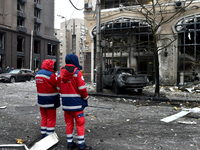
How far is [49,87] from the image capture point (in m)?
3.70

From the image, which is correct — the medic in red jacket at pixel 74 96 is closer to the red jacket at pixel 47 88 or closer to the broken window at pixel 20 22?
the red jacket at pixel 47 88

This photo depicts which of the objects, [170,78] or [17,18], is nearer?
[170,78]

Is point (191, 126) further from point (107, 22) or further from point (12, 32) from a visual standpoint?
point (12, 32)

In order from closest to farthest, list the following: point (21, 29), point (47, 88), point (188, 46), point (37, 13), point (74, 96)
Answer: point (74, 96) < point (47, 88) < point (188, 46) < point (21, 29) < point (37, 13)

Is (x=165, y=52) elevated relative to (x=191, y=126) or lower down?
elevated

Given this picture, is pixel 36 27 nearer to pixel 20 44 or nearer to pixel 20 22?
pixel 20 22

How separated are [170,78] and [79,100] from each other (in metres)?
14.5

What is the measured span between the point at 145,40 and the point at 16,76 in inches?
533

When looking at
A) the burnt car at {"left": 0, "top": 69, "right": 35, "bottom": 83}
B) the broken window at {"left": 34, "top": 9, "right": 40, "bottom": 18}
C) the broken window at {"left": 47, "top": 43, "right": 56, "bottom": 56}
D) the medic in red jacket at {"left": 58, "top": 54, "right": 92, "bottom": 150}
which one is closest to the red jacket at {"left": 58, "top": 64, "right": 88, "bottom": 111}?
the medic in red jacket at {"left": 58, "top": 54, "right": 92, "bottom": 150}

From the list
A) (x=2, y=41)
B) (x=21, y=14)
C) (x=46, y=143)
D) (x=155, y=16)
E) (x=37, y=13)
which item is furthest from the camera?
(x=37, y=13)

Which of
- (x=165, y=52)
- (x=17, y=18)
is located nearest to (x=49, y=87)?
(x=165, y=52)

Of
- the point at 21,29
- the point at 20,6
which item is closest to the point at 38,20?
the point at 20,6

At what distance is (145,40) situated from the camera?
17.5m

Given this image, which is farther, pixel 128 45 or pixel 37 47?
pixel 37 47
